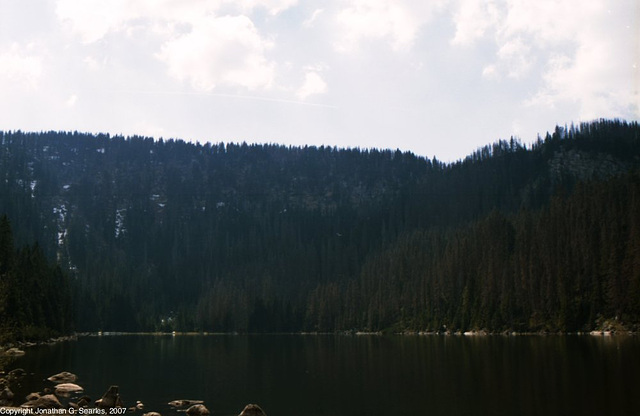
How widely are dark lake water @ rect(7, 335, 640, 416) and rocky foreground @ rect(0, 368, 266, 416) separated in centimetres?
151

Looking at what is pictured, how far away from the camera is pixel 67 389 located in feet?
169

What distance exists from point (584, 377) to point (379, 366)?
25.0 meters

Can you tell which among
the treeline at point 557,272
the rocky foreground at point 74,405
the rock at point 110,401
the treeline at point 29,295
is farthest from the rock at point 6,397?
the treeline at point 557,272

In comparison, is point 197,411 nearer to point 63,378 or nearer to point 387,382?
point 387,382

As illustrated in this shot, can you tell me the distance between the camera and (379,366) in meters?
73.6

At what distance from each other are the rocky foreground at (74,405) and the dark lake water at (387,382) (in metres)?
1.51

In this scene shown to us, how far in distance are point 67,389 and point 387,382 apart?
1032 inches

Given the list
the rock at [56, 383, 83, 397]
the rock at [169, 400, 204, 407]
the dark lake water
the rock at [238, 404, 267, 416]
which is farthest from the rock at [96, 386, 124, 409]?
the rock at [238, 404, 267, 416]

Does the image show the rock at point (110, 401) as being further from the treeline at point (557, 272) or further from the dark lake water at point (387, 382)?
the treeline at point (557, 272)

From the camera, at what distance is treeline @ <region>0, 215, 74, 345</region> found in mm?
101688

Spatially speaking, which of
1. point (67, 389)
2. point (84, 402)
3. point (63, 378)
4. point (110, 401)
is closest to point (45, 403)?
point (84, 402)

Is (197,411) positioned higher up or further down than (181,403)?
higher up

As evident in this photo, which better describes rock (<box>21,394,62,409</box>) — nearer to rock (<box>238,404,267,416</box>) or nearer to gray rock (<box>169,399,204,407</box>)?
gray rock (<box>169,399,204,407</box>)

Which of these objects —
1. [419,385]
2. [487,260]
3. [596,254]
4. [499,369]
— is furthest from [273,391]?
[487,260]
